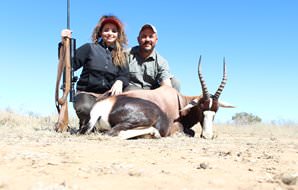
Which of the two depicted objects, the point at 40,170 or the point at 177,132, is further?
the point at 177,132

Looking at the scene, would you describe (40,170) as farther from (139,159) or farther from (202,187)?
(202,187)

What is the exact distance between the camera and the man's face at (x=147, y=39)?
666 cm

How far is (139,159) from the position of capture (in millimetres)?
3236

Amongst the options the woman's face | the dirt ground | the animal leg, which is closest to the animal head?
the animal leg

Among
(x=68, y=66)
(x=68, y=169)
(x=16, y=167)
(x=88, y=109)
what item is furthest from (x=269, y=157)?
(x=68, y=66)

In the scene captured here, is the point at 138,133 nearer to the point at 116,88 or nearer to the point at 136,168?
the point at 116,88

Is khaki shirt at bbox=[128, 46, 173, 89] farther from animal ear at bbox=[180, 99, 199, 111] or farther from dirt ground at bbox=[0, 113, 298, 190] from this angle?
dirt ground at bbox=[0, 113, 298, 190]

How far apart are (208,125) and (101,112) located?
169cm

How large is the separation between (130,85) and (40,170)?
375 centimetres

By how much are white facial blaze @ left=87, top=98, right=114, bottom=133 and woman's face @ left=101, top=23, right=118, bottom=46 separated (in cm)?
115

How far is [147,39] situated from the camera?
6668 mm

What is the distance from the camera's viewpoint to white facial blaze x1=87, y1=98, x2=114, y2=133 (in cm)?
512

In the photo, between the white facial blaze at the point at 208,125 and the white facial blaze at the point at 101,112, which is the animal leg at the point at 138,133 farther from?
the white facial blaze at the point at 208,125

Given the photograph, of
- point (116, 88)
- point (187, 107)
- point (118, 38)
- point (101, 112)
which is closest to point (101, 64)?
point (116, 88)
